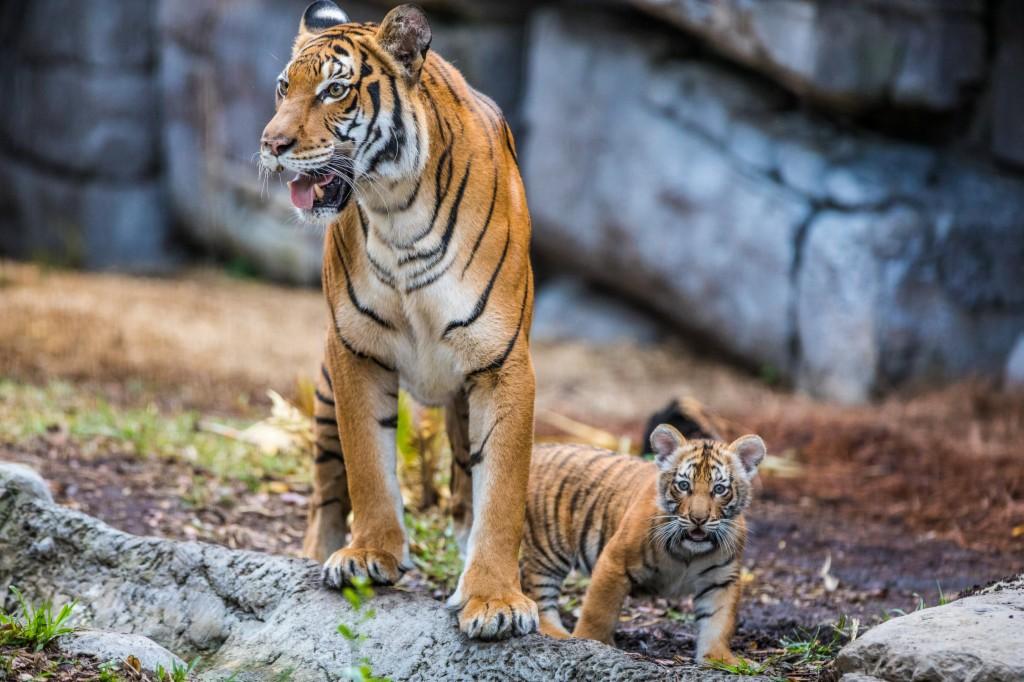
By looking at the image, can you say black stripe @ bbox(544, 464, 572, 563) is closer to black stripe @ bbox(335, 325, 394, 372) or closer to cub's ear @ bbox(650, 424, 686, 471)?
cub's ear @ bbox(650, 424, 686, 471)

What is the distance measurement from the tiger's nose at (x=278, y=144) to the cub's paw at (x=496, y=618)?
1.32 metres

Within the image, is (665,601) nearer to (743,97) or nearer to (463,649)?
(463,649)

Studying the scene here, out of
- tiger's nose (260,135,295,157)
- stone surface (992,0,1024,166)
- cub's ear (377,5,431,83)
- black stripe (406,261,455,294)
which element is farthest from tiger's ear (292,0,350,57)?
stone surface (992,0,1024,166)

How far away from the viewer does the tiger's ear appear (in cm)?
380

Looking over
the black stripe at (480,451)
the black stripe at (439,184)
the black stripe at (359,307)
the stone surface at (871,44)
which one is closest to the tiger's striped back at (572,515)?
the black stripe at (480,451)

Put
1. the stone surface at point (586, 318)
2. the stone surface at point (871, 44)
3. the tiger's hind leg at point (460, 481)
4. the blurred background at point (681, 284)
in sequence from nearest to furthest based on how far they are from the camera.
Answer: the tiger's hind leg at point (460, 481), the blurred background at point (681, 284), the stone surface at point (871, 44), the stone surface at point (586, 318)

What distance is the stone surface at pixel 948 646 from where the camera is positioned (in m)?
2.98

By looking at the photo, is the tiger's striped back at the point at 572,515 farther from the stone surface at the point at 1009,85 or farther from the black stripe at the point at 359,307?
the stone surface at the point at 1009,85

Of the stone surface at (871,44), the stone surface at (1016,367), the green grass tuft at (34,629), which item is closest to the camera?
the green grass tuft at (34,629)

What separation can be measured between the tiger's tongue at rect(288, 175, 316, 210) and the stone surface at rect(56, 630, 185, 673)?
1290mm

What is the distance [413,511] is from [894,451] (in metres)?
2.79

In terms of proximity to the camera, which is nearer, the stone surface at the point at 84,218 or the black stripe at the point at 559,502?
the black stripe at the point at 559,502

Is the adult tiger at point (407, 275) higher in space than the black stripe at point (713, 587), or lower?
higher

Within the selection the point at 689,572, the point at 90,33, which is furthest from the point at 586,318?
the point at 689,572
